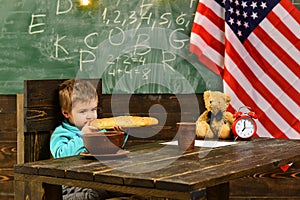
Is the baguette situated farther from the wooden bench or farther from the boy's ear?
the wooden bench

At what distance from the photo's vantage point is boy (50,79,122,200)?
259 centimetres

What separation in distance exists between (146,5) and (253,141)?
4.54ft

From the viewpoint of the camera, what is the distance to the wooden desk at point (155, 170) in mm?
1766

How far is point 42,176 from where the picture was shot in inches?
79.9

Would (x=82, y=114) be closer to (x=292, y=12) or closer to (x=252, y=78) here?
(x=252, y=78)

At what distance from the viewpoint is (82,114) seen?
110 inches

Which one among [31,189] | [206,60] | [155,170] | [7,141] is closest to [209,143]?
[155,170]

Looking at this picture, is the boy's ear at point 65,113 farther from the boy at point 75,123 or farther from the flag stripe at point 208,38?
the flag stripe at point 208,38

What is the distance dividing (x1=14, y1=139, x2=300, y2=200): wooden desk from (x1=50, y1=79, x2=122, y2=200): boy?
0.31 metres

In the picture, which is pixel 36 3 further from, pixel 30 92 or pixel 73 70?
pixel 30 92

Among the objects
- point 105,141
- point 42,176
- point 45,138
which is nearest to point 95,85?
point 45,138

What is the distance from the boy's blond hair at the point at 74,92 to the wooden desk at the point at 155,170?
1.43 feet

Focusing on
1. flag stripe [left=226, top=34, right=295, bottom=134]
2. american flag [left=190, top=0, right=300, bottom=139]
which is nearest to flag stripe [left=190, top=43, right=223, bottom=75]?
american flag [left=190, top=0, right=300, bottom=139]

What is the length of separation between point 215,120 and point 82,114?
28.4 inches
